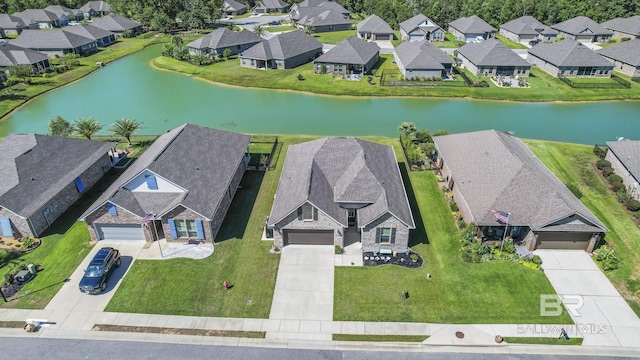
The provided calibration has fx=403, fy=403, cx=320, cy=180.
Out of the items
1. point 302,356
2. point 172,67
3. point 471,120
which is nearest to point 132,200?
point 302,356

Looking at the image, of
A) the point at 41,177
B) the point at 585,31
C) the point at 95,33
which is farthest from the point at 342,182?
the point at 585,31

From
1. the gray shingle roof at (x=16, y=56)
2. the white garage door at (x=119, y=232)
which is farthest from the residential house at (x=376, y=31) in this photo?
the white garage door at (x=119, y=232)

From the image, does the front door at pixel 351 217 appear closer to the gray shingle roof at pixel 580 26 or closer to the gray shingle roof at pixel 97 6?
the gray shingle roof at pixel 580 26

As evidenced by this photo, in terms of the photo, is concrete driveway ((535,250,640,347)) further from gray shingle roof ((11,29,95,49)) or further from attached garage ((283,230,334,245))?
gray shingle roof ((11,29,95,49))

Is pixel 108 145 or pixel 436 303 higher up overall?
A: pixel 108 145

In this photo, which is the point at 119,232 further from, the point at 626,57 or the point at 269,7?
the point at 269,7

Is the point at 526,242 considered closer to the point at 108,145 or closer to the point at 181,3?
the point at 108,145

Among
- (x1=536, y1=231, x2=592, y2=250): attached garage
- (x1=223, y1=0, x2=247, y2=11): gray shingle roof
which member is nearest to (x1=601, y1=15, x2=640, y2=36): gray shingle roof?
(x1=536, y1=231, x2=592, y2=250): attached garage
